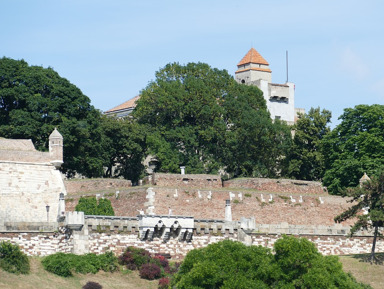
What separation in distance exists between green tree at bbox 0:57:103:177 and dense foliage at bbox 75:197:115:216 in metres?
9.20

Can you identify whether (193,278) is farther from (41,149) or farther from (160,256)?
(41,149)

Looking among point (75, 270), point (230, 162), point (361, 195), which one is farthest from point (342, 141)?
point (75, 270)

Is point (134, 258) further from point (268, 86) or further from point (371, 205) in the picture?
point (268, 86)

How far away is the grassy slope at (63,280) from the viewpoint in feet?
173

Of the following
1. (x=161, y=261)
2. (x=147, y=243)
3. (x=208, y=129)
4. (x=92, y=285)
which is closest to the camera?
(x=92, y=285)

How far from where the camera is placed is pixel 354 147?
84062 mm

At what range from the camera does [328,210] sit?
7362 cm

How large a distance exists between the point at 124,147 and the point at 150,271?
27872mm

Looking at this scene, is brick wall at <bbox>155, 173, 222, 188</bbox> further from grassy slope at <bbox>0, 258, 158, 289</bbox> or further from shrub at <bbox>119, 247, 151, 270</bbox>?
grassy slope at <bbox>0, 258, 158, 289</bbox>

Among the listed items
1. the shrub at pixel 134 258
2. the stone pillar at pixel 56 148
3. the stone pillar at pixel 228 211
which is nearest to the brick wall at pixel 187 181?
the stone pillar at pixel 56 148

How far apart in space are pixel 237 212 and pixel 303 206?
512 centimetres

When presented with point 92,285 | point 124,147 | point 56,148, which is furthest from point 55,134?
point 92,285

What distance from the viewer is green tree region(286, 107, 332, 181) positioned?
87.4 meters

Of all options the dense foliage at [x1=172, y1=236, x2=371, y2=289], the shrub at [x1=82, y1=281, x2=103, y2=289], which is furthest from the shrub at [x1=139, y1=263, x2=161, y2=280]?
the dense foliage at [x1=172, y1=236, x2=371, y2=289]
